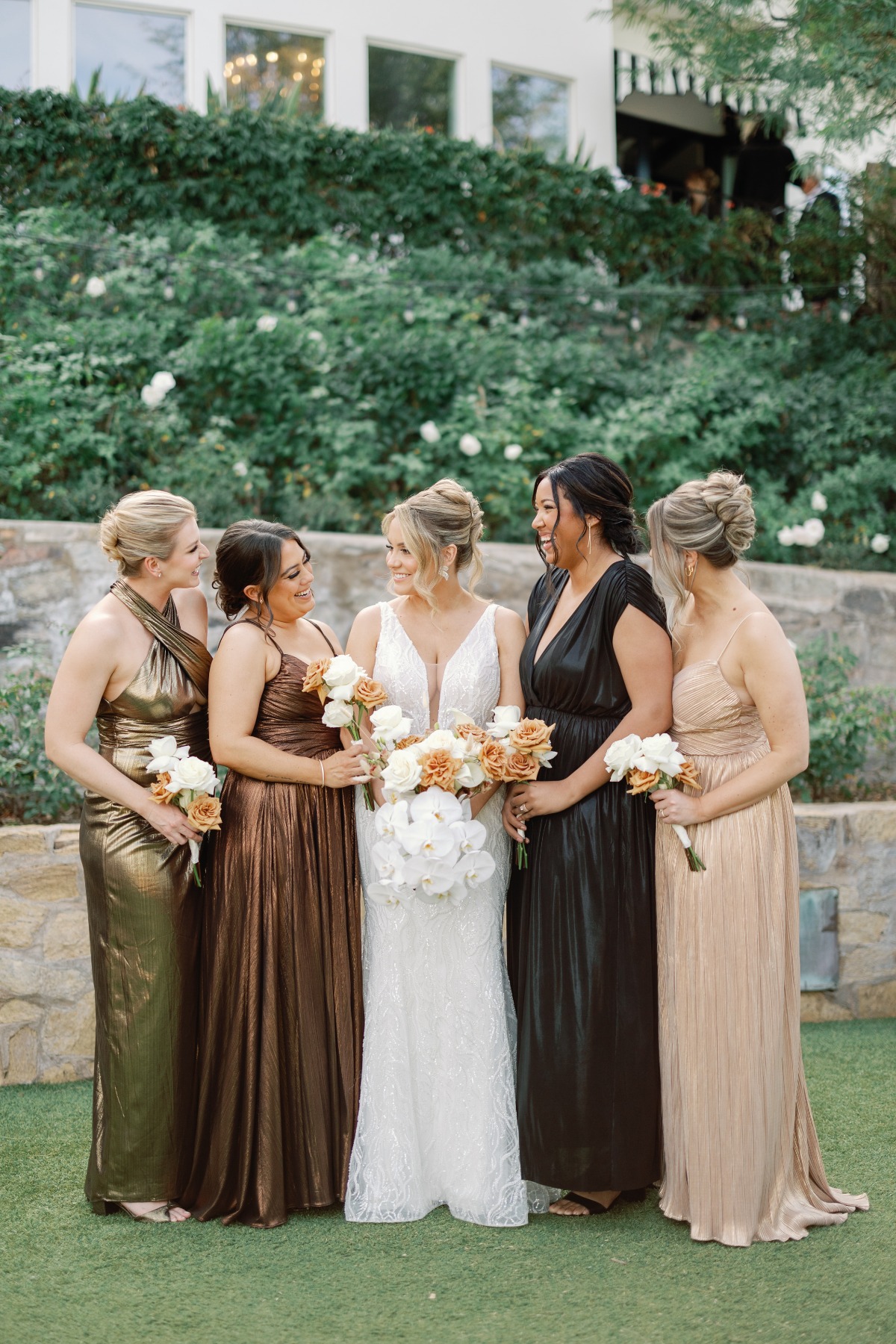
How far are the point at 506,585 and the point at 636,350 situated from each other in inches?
159

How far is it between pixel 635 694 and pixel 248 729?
116 centimetres

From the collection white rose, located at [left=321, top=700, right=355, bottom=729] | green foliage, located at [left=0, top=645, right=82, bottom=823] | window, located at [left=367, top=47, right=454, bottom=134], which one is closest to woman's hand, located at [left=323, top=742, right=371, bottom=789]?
white rose, located at [left=321, top=700, right=355, bottom=729]

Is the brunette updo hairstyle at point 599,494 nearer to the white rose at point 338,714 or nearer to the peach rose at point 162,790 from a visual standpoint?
the white rose at point 338,714

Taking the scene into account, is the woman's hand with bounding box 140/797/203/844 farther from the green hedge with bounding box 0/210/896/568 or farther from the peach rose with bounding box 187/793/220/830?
the green hedge with bounding box 0/210/896/568

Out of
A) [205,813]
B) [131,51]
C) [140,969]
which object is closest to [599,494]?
[205,813]

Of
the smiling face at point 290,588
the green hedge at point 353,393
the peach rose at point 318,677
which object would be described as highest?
the green hedge at point 353,393

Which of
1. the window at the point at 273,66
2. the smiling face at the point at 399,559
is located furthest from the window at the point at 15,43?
the smiling face at the point at 399,559

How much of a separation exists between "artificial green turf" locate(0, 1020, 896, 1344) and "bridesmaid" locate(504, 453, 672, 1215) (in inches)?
10.5

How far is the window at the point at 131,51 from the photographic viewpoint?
1040cm

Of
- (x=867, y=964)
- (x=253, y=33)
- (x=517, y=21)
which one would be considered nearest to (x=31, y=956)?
(x=867, y=964)

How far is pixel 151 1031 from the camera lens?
12.1 feet

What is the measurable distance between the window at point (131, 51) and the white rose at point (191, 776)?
Result: 28.3 feet

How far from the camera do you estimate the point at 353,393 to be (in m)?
8.60

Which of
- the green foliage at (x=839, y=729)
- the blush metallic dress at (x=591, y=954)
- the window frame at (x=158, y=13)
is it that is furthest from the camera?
the window frame at (x=158, y=13)
